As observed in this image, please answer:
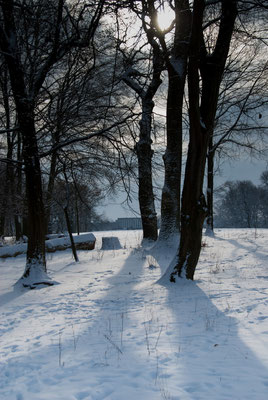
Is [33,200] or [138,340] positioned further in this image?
[33,200]

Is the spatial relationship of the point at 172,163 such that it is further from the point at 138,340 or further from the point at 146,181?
the point at 138,340

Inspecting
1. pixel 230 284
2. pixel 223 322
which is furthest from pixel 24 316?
pixel 230 284

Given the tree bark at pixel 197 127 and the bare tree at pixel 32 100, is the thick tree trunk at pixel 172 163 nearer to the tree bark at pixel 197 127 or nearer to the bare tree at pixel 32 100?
the bare tree at pixel 32 100

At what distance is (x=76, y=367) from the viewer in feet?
8.39

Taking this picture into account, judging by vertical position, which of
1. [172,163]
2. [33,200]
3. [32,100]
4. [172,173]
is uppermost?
[32,100]

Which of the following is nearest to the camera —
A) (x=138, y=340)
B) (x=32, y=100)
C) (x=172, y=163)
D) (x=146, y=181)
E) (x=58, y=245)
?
(x=138, y=340)

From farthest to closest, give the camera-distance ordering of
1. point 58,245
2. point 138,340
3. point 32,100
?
1. point 58,245
2. point 32,100
3. point 138,340

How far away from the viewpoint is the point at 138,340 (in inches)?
120

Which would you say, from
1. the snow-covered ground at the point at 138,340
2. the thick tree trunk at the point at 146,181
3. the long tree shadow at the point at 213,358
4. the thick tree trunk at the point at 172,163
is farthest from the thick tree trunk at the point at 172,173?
the long tree shadow at the point at 213,358

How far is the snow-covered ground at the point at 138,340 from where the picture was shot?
2184 millimetres

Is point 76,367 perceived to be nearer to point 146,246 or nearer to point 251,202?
point 146,246

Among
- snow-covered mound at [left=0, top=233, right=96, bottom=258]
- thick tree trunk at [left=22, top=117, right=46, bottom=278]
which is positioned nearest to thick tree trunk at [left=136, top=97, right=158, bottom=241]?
snow-covered mound at [left=0, top=233, right=96, bottom=258]

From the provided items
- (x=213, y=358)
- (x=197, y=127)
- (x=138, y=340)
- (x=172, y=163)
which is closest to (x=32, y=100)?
(x=197, y=127)

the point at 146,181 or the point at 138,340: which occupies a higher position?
the point at 146,181
